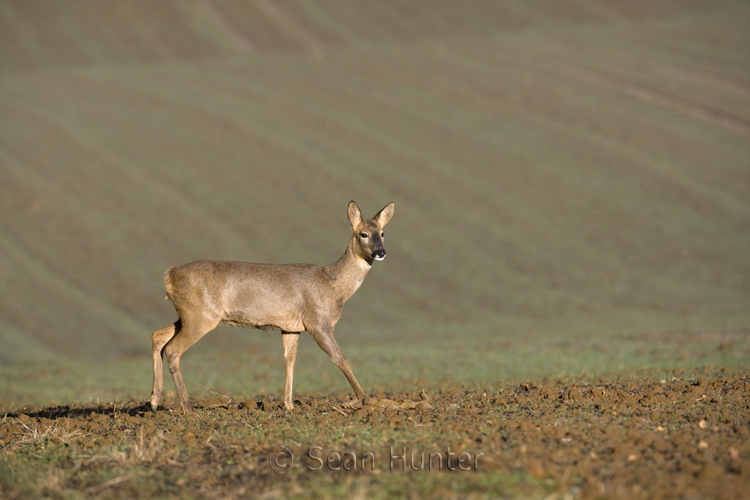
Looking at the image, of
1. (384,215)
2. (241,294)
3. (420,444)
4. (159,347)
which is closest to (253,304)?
(241,294)

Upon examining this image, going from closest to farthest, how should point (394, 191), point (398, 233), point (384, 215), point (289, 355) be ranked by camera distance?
point (289, 355) < point (384, 215) < point (398, 233) < point (394, 191)

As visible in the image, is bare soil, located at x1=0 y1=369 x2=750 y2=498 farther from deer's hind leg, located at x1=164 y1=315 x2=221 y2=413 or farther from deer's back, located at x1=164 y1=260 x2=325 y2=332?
deer's back, located at x1=164 y1=260 x2=325 y2=332

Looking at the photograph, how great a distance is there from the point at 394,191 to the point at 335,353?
98.8ft

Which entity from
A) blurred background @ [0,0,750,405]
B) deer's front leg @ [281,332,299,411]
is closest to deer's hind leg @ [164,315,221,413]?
deer's front leg @ [281,332,299,411]

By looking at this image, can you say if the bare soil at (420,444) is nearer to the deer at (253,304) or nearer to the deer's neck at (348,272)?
the deer at (253,304)

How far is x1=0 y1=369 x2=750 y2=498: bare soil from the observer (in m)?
6.47

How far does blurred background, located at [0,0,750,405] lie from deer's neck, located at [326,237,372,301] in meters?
4.44

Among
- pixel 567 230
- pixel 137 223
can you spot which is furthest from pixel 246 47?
pixel 567 230

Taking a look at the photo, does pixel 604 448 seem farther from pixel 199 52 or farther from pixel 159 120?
pixel 199 52

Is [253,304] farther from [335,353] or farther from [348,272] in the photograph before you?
[348,272]

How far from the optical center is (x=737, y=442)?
7.22 meters

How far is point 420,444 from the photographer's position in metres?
7.49

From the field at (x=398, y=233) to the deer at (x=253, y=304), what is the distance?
69cm

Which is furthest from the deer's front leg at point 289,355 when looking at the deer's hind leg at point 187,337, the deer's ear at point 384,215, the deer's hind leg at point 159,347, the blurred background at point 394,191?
the blurred background at point 394,191
